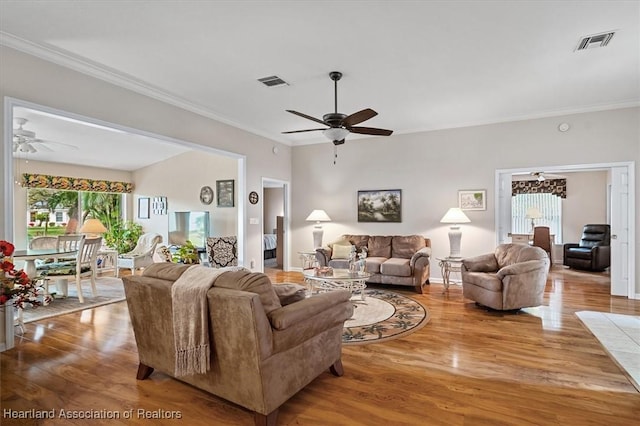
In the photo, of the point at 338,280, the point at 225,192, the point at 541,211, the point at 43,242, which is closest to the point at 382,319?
the point at 338,280

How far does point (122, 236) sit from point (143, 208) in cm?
88

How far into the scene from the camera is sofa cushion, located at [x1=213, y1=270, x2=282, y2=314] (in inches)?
80.7

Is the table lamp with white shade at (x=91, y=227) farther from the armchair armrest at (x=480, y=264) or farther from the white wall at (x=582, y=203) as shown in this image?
the white wall at (x=582, y=203)

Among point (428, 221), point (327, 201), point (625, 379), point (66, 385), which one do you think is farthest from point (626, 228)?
point (66, 385)

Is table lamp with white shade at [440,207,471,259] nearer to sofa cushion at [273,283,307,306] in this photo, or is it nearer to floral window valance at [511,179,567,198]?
sofa cushion at [273,283,307,306]

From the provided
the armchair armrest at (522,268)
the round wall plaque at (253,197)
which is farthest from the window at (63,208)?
the armchair armrest at (522,268)

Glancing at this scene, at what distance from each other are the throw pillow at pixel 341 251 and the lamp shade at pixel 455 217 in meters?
1.79

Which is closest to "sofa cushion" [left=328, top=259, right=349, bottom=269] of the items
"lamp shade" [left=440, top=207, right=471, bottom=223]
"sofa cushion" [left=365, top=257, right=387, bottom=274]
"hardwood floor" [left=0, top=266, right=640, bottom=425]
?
"sofa cushion" [left=365, top=257, right=387, bottom=274]

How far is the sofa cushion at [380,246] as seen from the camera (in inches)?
256

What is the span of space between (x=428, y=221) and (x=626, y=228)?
298cm

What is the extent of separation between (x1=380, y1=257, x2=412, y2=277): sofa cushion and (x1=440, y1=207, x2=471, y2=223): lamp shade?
103 cm

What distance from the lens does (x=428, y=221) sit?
21.7 feet

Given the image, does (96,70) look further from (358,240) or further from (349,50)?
(358,240)

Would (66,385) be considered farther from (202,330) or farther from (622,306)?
(622,306)
